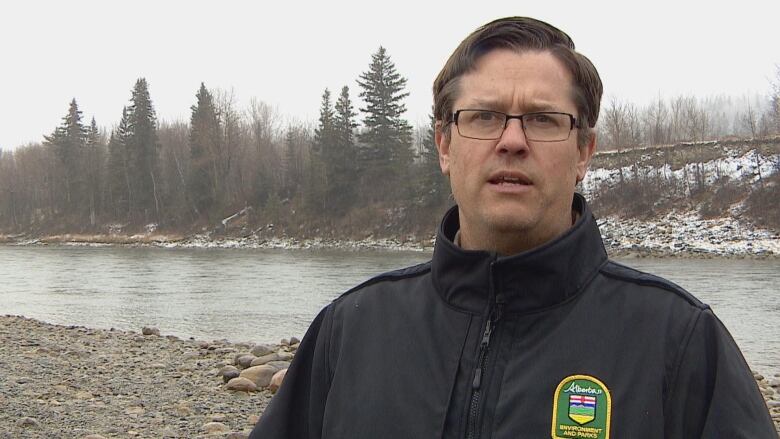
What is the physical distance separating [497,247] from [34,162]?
8913 cm

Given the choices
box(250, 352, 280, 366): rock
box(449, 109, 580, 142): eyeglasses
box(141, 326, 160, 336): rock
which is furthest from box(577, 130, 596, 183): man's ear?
box(141, 326, 160, 336): rock

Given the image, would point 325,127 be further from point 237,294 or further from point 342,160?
point 237,294

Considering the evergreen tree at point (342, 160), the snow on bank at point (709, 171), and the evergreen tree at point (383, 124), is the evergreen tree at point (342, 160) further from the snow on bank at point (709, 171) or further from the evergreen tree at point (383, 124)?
the snow on bank at point (709, 171)

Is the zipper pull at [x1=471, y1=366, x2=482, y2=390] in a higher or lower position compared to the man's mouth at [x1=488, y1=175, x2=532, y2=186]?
lower

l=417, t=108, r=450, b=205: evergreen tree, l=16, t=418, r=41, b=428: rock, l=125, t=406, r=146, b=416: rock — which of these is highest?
l=417, t=108, r=450, b=205: evergreen tree

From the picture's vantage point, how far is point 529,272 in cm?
181

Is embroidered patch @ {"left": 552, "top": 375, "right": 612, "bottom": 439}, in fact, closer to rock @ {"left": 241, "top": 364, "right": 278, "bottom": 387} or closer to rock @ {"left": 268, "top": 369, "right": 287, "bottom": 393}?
rock @ {"left": 268, "top": 369, "right": 287, "bottom": 393}

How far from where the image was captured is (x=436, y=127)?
220 cm

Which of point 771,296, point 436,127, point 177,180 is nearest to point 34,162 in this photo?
point 177,180

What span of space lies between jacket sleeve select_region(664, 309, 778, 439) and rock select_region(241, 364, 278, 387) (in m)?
7.90

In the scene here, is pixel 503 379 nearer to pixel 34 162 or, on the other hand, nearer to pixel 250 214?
pixel 250 214

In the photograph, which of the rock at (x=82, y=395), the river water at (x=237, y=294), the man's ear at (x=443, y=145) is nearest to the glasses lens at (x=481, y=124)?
the man's ear at (x=443, y=145)

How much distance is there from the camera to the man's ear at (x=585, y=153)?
6.77 feet

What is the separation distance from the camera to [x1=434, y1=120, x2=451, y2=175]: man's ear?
6.95 feet
